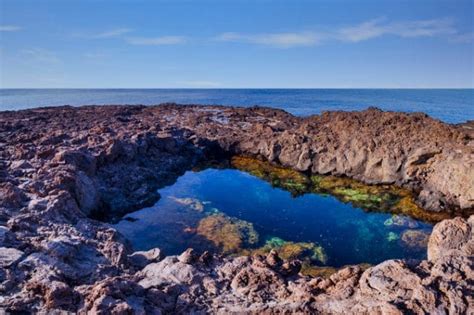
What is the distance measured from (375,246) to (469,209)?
7318mm

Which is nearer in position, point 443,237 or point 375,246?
point 443,237

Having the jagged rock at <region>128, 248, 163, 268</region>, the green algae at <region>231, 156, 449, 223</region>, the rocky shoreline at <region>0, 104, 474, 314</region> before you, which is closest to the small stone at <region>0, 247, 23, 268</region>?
the rocky shoreline at <region>0, 104, 474, 314</region>

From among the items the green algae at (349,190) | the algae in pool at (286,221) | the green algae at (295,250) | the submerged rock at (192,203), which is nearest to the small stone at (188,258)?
the algae in pool at (286,221)

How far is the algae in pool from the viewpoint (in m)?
17.8

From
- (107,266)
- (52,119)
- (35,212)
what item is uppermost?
(52,119)

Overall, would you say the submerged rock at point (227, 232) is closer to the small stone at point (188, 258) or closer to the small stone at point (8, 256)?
the small stone at point (188, 258)

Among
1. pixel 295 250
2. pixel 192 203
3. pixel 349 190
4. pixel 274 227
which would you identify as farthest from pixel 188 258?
pixel 349 190

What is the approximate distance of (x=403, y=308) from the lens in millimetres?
8289

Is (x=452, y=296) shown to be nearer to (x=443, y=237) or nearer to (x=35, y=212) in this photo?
(x=443, y=237)

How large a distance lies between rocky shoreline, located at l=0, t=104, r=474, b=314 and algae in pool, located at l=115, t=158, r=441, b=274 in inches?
68.8

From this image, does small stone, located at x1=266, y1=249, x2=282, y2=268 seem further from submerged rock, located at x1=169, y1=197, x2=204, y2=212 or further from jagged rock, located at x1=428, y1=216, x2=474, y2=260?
submerged rock, located at x1=169, y1=197, x2=204, y2=212

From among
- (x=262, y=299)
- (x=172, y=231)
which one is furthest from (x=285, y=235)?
(x=262, y=299)

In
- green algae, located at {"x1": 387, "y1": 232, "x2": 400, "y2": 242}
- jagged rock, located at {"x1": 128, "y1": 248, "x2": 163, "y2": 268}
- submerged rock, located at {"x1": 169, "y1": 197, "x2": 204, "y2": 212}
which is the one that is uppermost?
jagged rock, located at {"x1": 128, "y1": 248, "x2": 163, "y2": 268}

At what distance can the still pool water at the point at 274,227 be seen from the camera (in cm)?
1767
